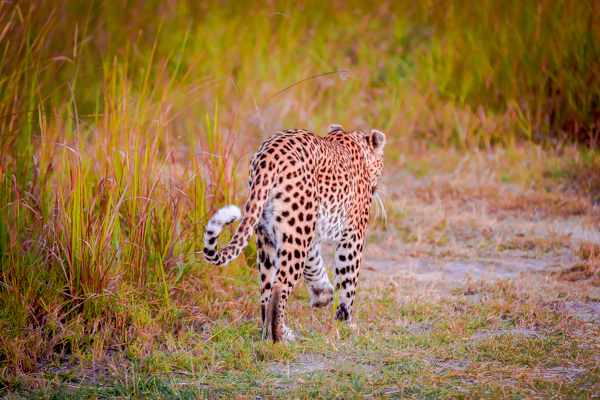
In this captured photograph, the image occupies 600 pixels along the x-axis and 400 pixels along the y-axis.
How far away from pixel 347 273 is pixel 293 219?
0.88 meters

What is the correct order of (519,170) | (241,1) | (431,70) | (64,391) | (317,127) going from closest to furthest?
1. (64,391)
2. (519,170)
3. (317,127)
4. (431,70)
5. (241,1)

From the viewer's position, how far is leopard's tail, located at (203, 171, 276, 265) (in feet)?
13.4

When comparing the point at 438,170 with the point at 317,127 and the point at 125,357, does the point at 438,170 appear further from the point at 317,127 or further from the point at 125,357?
the point at 125,357

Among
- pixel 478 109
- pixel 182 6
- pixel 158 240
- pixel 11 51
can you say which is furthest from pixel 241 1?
pixel 158 240

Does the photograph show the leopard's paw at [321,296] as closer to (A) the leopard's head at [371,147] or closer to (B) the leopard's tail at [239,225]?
(A) the leopard's head at [371,147]

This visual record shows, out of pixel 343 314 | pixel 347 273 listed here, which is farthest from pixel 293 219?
pixel 343 314

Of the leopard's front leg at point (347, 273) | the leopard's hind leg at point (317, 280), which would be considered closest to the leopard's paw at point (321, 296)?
the leopard's hind leg at point (317, 280)

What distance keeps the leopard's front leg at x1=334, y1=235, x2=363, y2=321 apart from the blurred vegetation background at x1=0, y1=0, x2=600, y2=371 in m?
0.84

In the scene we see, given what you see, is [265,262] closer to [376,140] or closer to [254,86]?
[376,140]

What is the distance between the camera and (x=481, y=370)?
4184mm

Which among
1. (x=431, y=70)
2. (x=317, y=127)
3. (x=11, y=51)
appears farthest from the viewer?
(x=431, y=70)

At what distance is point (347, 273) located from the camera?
519 centimetres

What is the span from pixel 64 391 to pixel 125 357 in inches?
20.8

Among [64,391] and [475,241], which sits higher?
[64,391]
